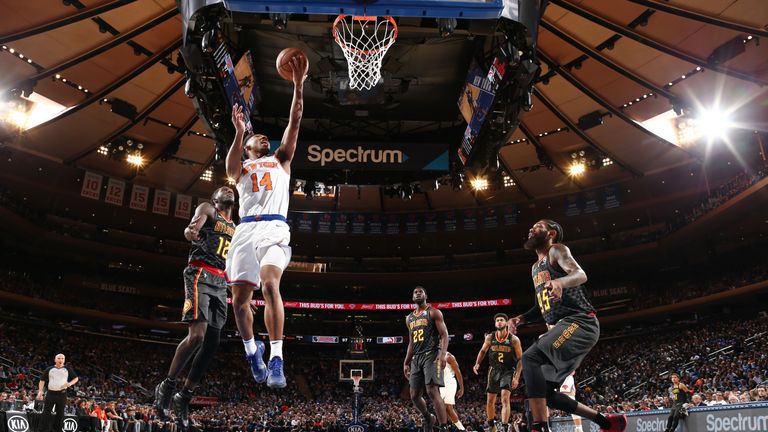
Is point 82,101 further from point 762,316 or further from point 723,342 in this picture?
point 762,316

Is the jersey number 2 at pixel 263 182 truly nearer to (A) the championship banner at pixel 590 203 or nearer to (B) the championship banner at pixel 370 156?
(B) the championship banner at pixel 370 156

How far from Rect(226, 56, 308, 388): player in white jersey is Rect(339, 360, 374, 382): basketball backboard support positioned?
26732 mm

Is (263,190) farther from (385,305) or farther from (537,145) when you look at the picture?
(385,305)

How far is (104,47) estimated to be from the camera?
1639 centimetres

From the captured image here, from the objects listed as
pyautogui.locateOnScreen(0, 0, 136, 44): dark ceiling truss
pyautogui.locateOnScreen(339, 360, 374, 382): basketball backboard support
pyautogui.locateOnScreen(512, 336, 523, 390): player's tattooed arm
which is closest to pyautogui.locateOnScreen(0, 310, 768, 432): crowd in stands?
pyautogui.locateOnScreen(339, 360, 374, 382): basketball backboard support

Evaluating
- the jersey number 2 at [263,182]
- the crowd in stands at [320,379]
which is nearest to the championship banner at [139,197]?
the crowd in stands at [320,379]

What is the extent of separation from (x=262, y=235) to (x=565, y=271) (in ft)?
11.1

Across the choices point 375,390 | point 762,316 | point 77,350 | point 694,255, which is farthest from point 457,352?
point 77,350

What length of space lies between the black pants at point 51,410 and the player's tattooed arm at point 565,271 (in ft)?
38.1

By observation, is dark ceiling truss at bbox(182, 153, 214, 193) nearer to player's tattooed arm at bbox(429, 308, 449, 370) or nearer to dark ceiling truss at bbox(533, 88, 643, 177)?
dark ceiling truss at bbox(533, 88, 643, 177)

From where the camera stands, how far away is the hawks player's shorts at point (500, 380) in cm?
1170

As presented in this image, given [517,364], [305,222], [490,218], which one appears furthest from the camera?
[305,222]

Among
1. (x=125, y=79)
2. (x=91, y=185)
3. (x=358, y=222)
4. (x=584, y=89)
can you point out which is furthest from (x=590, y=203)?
(x=91, y=185)

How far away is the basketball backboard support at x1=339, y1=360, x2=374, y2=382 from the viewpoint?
1240 inches
